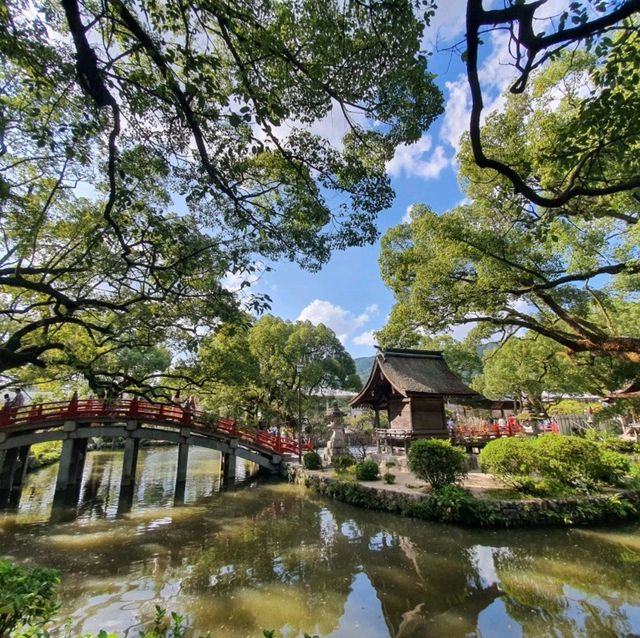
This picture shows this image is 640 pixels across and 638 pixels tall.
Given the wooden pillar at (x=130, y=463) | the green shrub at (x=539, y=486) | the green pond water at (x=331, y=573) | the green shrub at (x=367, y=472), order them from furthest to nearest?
the wooden pillar at (x=130, y=463), the green shrub at (x=367, y=472), the green shrub at (x=539, y=486), the green pond water at (x=331, y=573)

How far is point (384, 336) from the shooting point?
1284 cm

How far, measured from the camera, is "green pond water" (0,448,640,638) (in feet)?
17.3

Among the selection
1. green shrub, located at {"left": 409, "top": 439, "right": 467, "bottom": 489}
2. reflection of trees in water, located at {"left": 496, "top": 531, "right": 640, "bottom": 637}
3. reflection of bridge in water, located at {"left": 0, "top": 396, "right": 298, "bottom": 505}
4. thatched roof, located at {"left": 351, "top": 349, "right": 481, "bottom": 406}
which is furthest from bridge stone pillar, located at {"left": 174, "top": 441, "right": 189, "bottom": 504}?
reflection of trees in water, located at {"left": 496, "top": 531, "right": 640, "bottom": 637}

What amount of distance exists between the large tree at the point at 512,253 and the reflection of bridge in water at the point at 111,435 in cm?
1043

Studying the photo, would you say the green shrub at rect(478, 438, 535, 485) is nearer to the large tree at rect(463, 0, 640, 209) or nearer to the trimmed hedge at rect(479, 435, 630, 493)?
the trimmed hedge at rect(479, 435, 630, 493)

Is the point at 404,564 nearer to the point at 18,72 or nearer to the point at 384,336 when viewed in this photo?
the point at 384,336

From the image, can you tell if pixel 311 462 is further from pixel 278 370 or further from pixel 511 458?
pixel 511 458

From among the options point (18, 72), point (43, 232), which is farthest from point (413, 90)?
point (43, 232)

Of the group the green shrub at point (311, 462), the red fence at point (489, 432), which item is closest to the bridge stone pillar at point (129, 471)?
the green shrub at point (311, 462)

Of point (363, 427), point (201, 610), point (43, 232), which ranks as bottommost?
point (201, 610)

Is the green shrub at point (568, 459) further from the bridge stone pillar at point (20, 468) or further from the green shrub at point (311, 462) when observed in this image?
the bridge stone pillar at point (20, 468)

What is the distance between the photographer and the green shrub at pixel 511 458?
1018 centimetres

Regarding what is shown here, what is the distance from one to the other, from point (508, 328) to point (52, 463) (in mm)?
28037

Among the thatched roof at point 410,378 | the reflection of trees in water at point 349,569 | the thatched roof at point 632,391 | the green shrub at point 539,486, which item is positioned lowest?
the reflection of trees in water at point 349,569
